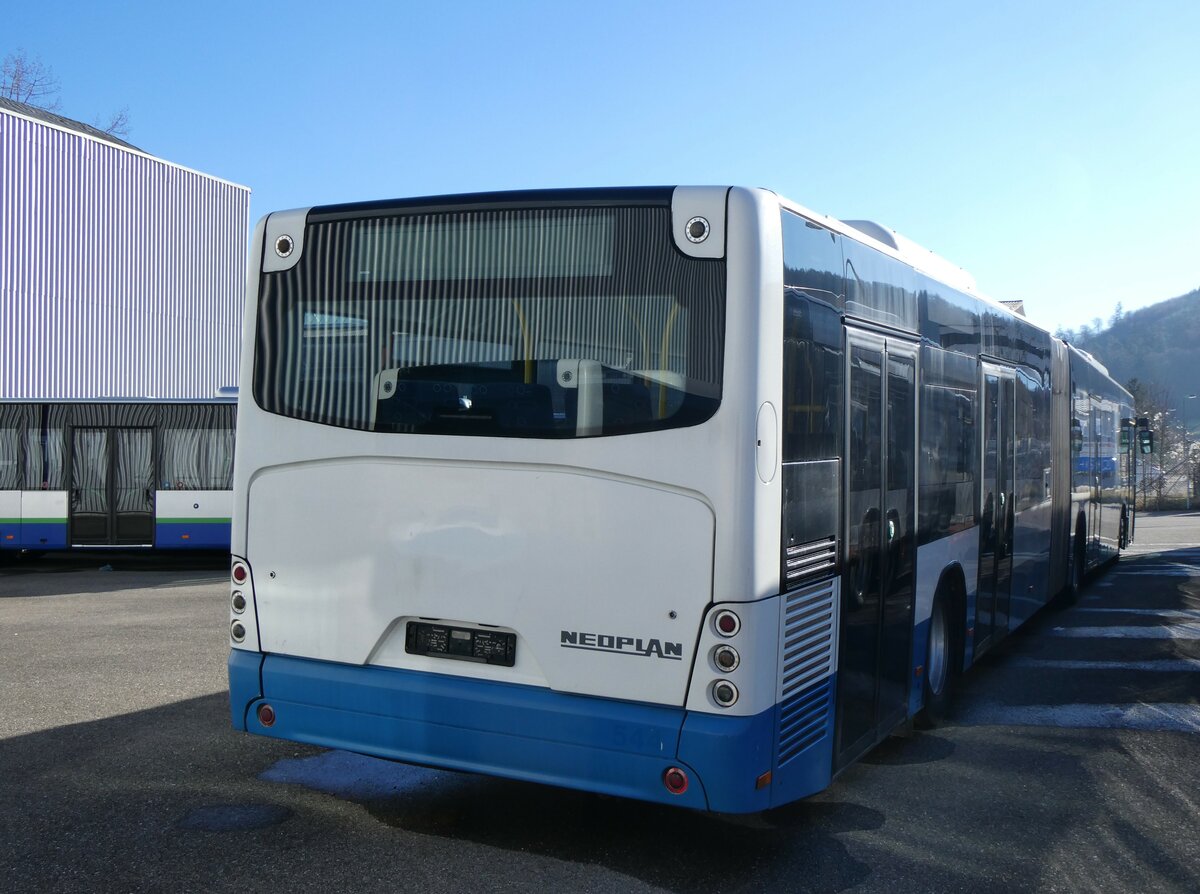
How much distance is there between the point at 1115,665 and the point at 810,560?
21.1ft

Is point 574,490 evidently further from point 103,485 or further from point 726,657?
point 103,485

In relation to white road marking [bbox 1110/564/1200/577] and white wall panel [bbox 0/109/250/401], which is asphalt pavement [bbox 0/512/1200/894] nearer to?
white road marking [bbox 1110/564/1200/577]

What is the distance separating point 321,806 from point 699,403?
2.86 m

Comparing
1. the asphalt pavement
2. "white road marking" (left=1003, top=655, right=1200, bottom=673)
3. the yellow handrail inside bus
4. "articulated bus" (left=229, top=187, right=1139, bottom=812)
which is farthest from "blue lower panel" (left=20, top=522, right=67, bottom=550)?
the yellow handrail inside bus

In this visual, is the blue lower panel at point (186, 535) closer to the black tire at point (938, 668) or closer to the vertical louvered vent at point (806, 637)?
the black tire at point (938, 668)

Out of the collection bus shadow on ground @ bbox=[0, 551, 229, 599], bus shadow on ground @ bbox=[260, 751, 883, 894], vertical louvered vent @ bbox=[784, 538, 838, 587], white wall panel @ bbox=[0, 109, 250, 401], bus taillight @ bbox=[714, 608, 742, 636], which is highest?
white wall panel @ bbox=[0, 109, 250, 401]

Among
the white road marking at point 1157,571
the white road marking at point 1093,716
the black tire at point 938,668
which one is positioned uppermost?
the black tire at point 938,668

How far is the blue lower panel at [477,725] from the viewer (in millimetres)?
4977

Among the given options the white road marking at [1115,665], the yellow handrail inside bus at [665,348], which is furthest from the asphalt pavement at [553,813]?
the yellow handrail inside bus at [665,348]

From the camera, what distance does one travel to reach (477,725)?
5.28 meters

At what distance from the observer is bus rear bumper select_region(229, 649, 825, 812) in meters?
4.88

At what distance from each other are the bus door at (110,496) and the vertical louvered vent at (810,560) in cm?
1709

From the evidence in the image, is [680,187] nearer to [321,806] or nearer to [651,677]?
[651,677]

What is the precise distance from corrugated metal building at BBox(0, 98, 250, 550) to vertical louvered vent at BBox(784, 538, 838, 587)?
→ 16476mm
